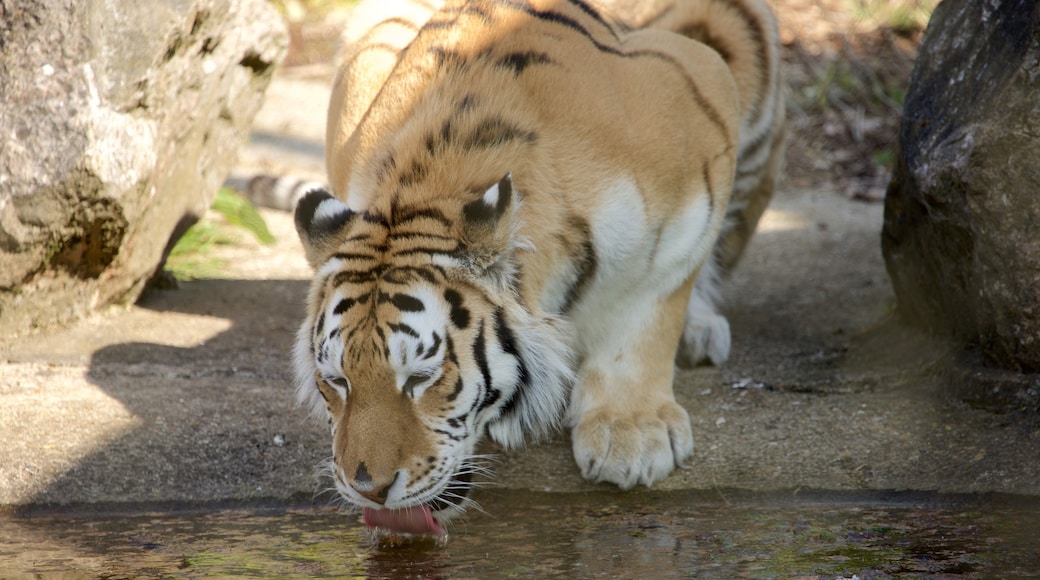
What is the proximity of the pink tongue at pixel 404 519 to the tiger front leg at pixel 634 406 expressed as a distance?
53 centimetres

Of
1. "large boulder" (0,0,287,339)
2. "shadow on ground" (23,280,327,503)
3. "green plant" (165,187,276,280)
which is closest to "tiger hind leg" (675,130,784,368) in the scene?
"shadow on ground" (23,280,327,503)

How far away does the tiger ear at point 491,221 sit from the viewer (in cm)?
239

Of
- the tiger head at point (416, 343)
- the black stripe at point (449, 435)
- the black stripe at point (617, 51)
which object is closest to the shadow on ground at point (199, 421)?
the tiger head at point (416, 343)

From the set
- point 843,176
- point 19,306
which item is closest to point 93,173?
point 19,306

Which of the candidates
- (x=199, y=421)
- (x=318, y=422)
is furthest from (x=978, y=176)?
(x=199, y=421)

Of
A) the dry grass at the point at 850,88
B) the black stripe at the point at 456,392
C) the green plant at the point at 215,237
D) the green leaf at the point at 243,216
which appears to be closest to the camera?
the black stripe at the point at 456,392

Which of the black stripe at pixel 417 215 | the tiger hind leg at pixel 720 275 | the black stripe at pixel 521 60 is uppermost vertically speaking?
the black stripe at pixel 521 60

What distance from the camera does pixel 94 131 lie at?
3.42m

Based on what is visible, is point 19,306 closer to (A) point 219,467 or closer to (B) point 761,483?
(A) point 219,467

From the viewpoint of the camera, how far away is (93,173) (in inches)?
135

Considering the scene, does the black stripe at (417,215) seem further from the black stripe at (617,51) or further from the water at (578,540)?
the black stripe at (617,51)

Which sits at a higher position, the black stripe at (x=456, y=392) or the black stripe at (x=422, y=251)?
the black stripe at (x=422, y=251)

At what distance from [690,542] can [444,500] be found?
55cm

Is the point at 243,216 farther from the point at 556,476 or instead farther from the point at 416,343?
the point at 416,343
